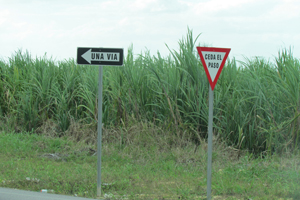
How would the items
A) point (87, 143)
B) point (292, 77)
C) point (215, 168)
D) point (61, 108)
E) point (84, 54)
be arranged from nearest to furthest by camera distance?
point (84, 54) → point (215, 168) → point (292, 77) → point (87, 143) → point (61, 108)

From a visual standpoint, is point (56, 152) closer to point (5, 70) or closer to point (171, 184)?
point (171, 184)

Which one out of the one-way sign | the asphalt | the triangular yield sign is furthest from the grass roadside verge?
the one-way sign

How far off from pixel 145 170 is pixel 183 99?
2.93 m

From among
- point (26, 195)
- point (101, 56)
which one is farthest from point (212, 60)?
point (26, 195)

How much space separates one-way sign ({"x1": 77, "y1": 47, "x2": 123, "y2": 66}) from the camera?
6.84 meters

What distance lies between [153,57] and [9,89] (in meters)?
6.61

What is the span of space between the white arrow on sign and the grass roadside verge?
2.38 metres

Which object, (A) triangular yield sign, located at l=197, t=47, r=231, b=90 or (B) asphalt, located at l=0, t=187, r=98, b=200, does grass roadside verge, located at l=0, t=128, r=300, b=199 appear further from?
(A) triangular yield sign, located at l=197, t=47, r=231, b=90

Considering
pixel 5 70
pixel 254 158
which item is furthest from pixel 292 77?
pixel 5 70

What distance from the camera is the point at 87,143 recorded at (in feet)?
38.3

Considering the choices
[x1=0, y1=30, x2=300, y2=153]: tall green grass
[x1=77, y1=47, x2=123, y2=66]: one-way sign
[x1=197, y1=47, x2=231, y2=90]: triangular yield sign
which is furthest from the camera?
[x1=0, y1=30, x2=300, y2=153]: tall green grass

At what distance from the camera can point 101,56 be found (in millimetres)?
6844

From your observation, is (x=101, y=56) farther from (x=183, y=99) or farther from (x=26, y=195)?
(x=183, y=99)

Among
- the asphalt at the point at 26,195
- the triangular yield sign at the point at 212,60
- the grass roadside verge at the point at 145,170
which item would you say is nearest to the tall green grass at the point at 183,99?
the grass roadside verge at the point at 145,170
